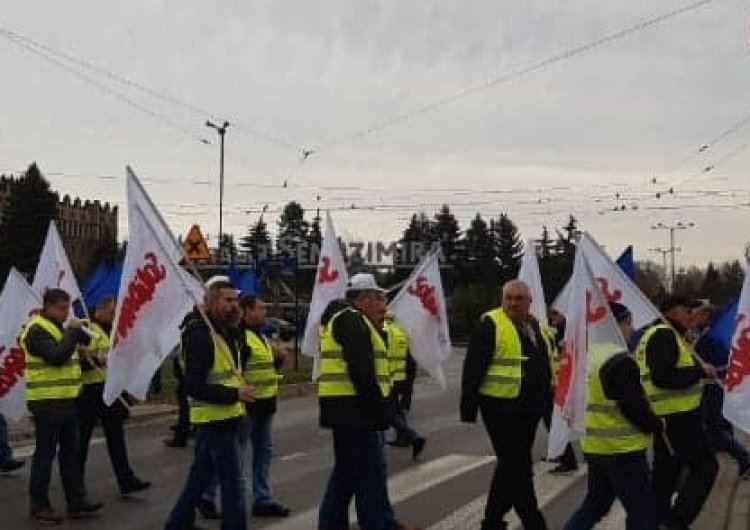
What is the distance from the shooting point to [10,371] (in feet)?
36.0

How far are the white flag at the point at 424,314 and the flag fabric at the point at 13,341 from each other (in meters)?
4.25

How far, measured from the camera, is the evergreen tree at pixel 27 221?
70.8m

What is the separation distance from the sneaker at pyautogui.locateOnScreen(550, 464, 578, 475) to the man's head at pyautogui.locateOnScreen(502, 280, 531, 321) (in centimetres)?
428

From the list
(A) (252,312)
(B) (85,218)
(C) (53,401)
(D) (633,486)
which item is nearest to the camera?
(D) (633,486)

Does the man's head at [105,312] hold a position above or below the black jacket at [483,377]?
above

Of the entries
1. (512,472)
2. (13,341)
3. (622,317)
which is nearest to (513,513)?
(512,472)

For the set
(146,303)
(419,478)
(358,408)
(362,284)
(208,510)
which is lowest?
(419,478)

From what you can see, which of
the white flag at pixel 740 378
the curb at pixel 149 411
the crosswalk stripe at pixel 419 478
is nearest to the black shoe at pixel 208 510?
the crosswalk stripe at pixel 419 478

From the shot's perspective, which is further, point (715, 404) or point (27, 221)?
point (27, 221)

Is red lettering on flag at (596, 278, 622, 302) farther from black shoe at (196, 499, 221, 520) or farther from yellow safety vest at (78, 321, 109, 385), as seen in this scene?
yellow safety vest at (78, 321, 109, 385)

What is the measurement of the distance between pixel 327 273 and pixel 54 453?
5.05 m

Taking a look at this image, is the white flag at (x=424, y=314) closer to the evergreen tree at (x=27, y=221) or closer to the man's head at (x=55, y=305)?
the man's head at (x=55, y=305)

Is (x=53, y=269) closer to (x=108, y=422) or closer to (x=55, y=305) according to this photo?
(x=108, y=422)

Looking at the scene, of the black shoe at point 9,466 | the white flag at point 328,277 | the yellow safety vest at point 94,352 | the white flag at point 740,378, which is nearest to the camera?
the white flag at point 740,378
